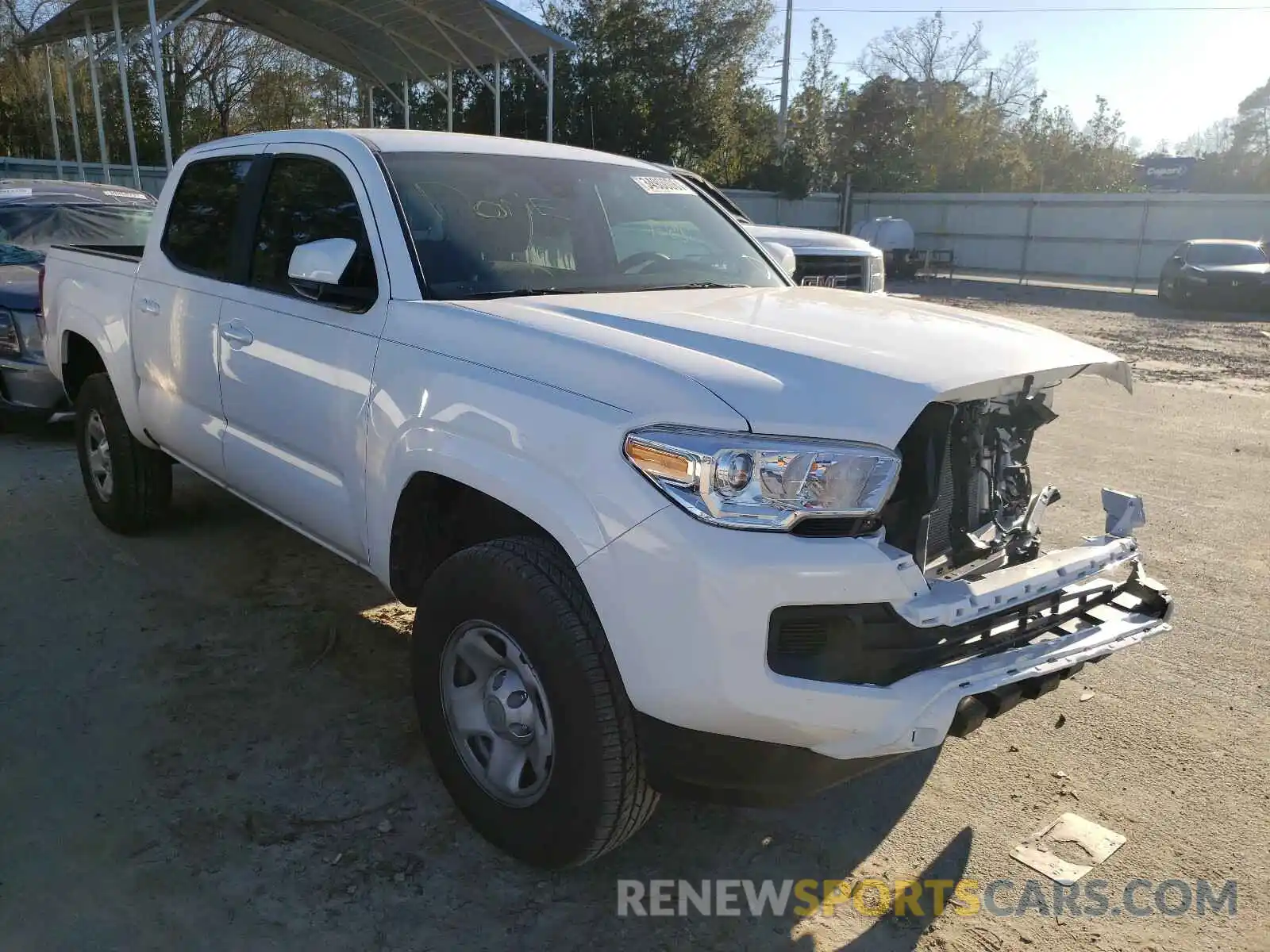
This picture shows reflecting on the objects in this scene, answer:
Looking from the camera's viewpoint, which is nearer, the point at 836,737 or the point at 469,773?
the point at 836,737

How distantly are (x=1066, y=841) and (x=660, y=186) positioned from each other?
286 centimetres

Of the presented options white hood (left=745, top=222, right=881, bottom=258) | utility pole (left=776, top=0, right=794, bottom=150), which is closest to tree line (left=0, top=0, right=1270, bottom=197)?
utility pole (left=776, top=0, right=794, bottom=150)

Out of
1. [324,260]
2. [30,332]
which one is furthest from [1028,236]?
[324,260]

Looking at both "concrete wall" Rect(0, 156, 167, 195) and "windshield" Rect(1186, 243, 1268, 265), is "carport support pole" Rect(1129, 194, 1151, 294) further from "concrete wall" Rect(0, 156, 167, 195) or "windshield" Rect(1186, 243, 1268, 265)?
"concrete wall" Rect(0, 156, 167, 195)

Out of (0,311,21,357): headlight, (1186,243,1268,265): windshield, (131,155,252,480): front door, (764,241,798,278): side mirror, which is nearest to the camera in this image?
(131,155,252,480): front door

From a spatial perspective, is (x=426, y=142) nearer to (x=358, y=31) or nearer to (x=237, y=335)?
(x=237, y=335)

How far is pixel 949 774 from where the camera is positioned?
3338 mm

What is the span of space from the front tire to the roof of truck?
1.68 m

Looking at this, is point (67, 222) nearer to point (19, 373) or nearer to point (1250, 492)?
point (19, 373)

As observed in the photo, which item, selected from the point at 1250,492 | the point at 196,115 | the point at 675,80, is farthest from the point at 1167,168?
the point at 1250,492

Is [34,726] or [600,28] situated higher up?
[600,28]

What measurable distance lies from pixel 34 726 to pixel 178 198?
2.43 m

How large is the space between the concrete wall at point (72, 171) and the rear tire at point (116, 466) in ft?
52.6

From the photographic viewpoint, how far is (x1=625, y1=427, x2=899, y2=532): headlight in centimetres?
222
